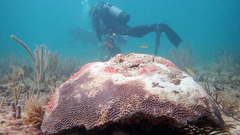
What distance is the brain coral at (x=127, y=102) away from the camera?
110 cm

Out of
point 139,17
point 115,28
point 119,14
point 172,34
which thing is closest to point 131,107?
point 115,28

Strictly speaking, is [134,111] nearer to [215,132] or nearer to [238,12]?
[215,132]

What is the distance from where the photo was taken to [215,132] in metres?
1.22

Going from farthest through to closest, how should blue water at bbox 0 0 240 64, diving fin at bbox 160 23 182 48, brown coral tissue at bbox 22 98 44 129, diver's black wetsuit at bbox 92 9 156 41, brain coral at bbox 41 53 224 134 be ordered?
blue water at bbox 0 0 240 64 → diving fin at bbox 160 23 182 48 → diver's black wetsuit at bbox 92 9 156 41 → brown coral tissue at bbox 22 98 44 129 → brain coral at bbox 41 53 224 134

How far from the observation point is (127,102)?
1.16 m

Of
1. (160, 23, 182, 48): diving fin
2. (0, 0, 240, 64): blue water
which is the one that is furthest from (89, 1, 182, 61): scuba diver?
(0, 0, 240, 64): blue water

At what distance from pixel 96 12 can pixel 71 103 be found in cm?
881

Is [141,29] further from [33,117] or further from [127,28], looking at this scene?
[33,117]

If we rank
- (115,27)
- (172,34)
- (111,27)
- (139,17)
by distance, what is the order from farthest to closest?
(139,17) < (172,34) < (111,27) < (115,27)

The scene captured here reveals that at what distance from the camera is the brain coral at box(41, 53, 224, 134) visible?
110 cm

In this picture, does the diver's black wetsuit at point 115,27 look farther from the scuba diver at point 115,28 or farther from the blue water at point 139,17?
the blue water at point 139,17

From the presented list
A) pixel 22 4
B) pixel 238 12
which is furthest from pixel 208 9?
pixel 22 4

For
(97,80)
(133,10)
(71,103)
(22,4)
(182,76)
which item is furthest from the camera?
(133,10)

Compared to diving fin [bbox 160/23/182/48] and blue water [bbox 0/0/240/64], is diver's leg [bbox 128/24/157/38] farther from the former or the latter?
blue water [bbox 0/0/240/64]
